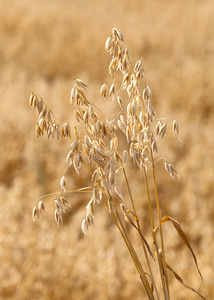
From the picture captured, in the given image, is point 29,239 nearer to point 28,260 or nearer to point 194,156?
point 28,260

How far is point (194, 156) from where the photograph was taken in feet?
10.7

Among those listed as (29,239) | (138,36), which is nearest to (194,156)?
(29,239)

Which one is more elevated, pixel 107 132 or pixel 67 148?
pixel 67 148

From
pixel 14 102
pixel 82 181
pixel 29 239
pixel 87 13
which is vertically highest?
pixel 87 13

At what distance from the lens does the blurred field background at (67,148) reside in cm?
219

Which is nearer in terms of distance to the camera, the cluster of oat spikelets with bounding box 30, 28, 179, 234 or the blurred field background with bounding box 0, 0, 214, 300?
the cluster of oat spikelets with bounding box 30, 28, 179, 234

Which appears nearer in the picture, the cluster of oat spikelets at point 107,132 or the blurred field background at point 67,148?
the cluster of oat spikelets at point 107,132

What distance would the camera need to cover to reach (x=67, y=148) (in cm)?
335

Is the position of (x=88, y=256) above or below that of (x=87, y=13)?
below

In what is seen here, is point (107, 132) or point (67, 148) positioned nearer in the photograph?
point (107, 132)

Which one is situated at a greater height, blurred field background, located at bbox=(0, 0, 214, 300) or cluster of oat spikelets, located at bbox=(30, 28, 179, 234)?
blurred field background, located at bbox=(0, 0, 214, 300)

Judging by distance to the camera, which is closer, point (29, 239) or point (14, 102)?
point (29, 239)

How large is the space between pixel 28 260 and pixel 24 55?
3780 millimetres

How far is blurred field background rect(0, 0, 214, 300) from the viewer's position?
2.19 m
